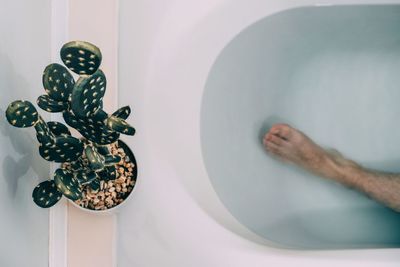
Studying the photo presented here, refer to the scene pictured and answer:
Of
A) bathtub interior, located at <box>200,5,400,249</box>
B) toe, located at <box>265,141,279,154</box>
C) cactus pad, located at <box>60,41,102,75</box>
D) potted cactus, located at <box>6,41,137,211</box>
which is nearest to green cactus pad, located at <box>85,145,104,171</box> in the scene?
potted cactus, located at <box>6,41,137,211</box>

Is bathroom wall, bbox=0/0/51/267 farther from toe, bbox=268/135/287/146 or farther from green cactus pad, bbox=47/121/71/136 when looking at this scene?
toe, bbox=268/135/287/146

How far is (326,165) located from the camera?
1151mm

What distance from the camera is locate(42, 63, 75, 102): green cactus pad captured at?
0.59m

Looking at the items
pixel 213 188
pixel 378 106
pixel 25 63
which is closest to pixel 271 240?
pixel 213 188

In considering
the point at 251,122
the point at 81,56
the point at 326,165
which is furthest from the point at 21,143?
the point at 326,165

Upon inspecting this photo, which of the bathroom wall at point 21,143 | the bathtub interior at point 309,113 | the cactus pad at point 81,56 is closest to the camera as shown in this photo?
the cactus pad at point 81,56

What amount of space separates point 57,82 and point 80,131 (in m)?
0.09

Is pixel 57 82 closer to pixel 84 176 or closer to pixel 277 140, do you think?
pixel 84 176

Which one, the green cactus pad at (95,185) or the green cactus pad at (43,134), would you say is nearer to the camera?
the green cactus pad at (43,134)

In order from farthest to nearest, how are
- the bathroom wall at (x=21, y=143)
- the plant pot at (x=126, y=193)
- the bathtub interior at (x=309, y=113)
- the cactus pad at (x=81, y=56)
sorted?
the bathtub interior at (x=309, y=113) < the plant pot at (x=126, y=193) < the bathroom wall at (x=21, y=143) < the cactus pad at (x=81, y=56)

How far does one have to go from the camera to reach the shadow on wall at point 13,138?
2.17 ft

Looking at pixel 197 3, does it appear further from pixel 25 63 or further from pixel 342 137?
pixel 342 137

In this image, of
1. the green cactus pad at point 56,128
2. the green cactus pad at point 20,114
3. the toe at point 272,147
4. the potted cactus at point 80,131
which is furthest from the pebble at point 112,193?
the toe at point 272,147

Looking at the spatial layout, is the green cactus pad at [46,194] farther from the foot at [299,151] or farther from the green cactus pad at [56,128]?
the foot at [299,151]
